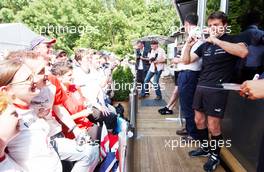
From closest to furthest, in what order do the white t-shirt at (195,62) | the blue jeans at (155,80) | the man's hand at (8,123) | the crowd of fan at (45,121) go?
1. the man's hand at (8,123)
2. the crowd of fan at (45,121)
3. the white t-shirt at (195,62)
4. the blue jeans at (155,80)

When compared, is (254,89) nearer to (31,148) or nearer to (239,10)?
(31,148)

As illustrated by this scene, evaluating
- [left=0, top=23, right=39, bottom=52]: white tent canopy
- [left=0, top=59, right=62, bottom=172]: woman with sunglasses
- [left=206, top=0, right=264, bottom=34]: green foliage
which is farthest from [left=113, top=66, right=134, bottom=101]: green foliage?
[left=0, top=59, right=62, bottom=172]: woman with sunglasses

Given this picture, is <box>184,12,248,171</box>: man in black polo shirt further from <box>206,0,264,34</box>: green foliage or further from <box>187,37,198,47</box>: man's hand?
<box>206,0,264,34</box>: green foliage

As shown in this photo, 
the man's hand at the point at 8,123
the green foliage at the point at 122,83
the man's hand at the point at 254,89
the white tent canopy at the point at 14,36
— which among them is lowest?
the green foliage at the point at 122,83

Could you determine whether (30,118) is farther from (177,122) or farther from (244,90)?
(177,122)

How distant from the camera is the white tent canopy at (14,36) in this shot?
11.5m

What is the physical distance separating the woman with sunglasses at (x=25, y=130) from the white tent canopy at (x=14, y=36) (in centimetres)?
926

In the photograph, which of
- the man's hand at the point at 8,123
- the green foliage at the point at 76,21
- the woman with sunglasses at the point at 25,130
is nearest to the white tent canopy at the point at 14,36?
the green foliage at the point at 76,21

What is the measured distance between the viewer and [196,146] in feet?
15.7

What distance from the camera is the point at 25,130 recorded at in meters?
2.25

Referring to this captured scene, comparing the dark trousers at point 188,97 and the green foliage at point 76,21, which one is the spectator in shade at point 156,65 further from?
the green foliage at point 76,21

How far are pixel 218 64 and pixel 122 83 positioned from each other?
501cm

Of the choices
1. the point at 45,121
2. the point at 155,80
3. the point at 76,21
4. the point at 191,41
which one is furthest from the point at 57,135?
the point at 76,21

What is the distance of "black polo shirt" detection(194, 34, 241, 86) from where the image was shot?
3588 millimetres
